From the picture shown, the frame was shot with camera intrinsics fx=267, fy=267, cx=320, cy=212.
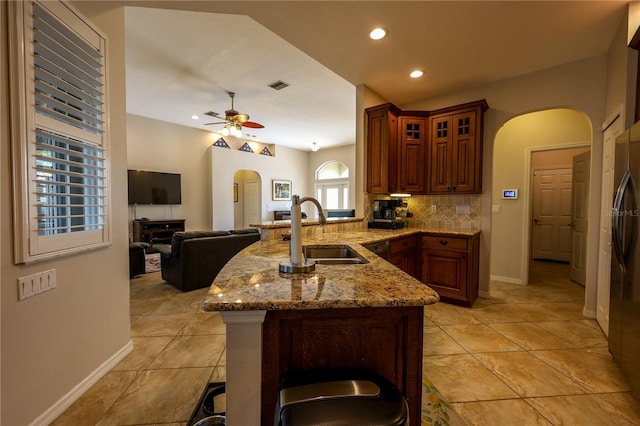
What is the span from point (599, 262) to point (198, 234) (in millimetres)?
4790

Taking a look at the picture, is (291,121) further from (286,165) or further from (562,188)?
(562,188)

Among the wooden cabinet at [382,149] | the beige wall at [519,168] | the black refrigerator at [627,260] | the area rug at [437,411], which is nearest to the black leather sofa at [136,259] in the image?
the wooden cabinet at [382,149]

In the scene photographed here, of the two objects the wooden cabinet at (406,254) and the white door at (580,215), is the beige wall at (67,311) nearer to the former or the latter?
the wooden cabinet at (406,254)

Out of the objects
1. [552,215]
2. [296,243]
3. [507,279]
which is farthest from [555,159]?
[296,243]

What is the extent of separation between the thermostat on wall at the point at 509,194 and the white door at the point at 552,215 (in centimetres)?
259

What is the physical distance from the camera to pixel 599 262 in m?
2.76

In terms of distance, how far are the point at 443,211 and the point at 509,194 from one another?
1.25m

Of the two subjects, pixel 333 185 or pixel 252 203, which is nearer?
pixel 252 203

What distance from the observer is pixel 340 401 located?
0.83 metres

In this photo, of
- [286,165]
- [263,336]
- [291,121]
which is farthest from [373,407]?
[286,165]

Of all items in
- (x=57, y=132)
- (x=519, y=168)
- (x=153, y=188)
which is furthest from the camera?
(x=153, y=188)

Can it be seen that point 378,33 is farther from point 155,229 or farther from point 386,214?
point 155,229

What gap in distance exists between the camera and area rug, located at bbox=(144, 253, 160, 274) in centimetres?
485

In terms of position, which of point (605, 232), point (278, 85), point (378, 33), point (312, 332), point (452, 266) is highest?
point (278, 85)
